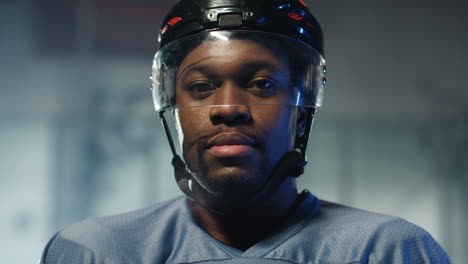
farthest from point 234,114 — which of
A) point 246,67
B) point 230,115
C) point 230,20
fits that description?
point 230,20

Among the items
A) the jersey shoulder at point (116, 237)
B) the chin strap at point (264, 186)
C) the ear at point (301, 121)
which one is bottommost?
the jersey shoulder at point (116, 237)

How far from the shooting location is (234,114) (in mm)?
1035

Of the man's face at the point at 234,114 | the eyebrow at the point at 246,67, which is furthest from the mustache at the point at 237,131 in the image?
the eyebrow at the point at 246,67

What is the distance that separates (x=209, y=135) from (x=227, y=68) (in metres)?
0.15

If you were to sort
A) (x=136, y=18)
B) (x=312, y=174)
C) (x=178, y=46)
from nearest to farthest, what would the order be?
(x=178, y=46)
(x=312, y=174)
(x=136, y=18)

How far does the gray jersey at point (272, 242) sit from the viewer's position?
1.04 meters

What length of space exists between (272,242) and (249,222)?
80 millimetres

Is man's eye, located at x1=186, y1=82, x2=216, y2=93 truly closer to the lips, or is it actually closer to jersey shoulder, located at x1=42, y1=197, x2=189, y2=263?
the lips

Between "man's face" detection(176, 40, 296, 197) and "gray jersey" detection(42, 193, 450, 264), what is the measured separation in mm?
130

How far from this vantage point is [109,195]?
2285 mm

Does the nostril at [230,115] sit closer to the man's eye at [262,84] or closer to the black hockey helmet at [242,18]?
the man's eye at [262,84]

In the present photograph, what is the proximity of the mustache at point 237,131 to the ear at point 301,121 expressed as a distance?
0.54ft

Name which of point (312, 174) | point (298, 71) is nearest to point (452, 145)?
Answer: point (312, 174)

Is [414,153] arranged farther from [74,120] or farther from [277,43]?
[74,120]
